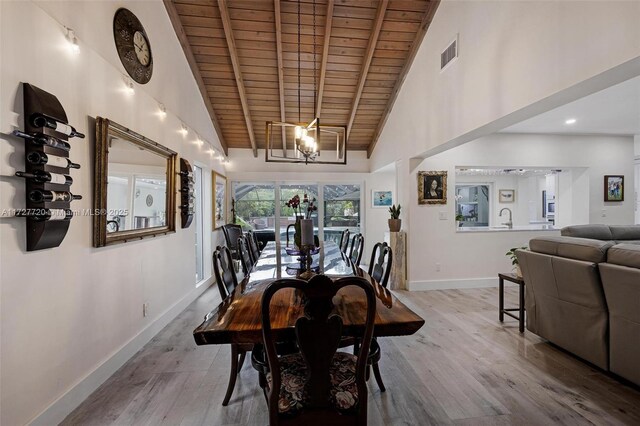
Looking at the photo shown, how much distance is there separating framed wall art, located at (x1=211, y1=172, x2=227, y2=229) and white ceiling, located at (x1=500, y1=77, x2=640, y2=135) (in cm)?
506

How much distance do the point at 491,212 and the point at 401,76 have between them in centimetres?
426

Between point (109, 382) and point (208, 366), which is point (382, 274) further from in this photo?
point (109, 382)

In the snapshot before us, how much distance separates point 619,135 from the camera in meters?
5.07

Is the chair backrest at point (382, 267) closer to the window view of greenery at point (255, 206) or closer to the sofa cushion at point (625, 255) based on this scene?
the sofa cushion at point (625, 255)

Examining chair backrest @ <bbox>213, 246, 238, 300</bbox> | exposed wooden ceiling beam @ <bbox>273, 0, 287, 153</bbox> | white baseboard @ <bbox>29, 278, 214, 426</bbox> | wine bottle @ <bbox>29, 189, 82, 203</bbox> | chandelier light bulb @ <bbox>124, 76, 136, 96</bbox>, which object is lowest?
white baseboard @ <bbox>29, 278, 214, 426</bbox>

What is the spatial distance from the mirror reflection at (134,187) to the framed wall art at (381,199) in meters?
4.63

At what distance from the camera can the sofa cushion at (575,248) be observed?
221 centimetres

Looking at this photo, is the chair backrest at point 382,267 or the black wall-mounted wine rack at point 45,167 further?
the chair backrest at point 382,267

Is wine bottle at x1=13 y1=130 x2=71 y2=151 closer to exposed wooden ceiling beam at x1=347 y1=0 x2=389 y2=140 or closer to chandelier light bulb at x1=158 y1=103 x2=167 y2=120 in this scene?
chandelier light bulb at x1=158 y1=103 x2=167 y2=120

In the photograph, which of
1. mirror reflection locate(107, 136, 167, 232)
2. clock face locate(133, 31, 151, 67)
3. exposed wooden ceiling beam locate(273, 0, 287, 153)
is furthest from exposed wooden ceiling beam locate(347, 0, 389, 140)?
mirror reflection locate(107, 136, 167, 232)

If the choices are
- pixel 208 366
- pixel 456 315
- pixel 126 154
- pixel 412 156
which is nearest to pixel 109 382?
pixel 208 366

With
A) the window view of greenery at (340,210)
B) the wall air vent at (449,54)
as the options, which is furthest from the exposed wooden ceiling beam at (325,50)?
the window view of greenery at (340,210)

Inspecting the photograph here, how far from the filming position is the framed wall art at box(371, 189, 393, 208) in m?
6.87

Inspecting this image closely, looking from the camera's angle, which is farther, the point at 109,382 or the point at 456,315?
the point at 456,315
